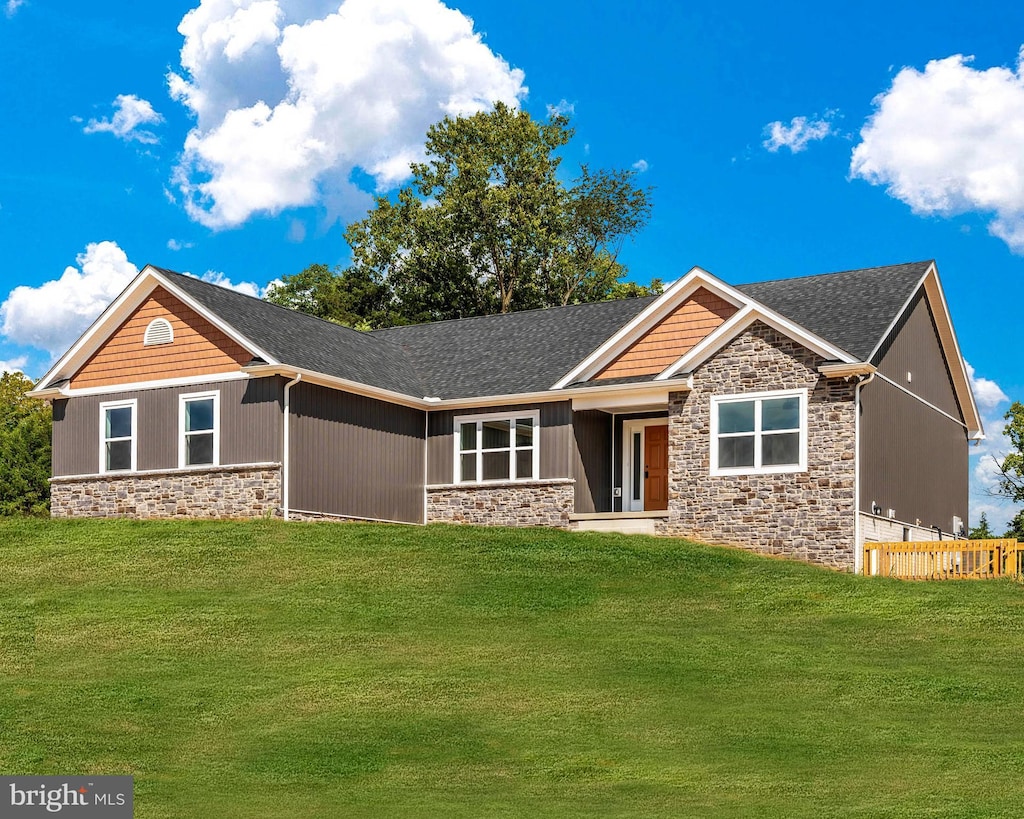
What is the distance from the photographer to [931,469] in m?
31.5

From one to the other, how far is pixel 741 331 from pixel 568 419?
4.57 meters

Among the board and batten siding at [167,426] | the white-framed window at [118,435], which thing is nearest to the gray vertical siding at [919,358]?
the board and batten siding at [167,426]

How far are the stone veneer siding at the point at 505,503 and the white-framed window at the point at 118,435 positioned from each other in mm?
6707

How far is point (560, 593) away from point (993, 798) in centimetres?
1000

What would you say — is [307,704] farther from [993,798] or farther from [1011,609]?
[1011,609]

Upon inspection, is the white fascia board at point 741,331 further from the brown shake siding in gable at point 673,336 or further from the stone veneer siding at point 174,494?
the stone veneer siding at point 174,494

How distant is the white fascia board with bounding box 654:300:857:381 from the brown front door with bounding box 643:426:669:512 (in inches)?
94.7

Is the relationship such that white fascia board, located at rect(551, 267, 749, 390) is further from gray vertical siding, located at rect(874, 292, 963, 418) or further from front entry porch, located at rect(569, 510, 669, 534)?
gray vertical siding, located at rect(874, 292, 963, 418)

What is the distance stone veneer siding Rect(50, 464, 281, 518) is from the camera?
28.8 metres

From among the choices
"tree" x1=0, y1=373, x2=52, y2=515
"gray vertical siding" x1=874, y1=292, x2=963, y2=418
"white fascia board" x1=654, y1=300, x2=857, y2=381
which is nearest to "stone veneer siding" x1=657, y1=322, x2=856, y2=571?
"white fascia board" x1=654, y1=300, x2=857, y2=381

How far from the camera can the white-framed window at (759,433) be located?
27.1 meters

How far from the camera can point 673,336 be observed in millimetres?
29750

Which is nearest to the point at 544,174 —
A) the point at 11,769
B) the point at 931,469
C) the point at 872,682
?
the point at 931,469

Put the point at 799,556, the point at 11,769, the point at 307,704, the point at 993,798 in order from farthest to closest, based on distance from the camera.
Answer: the point at 799,556
the point at 307,704
the point at 11,769
the point at 993,798
